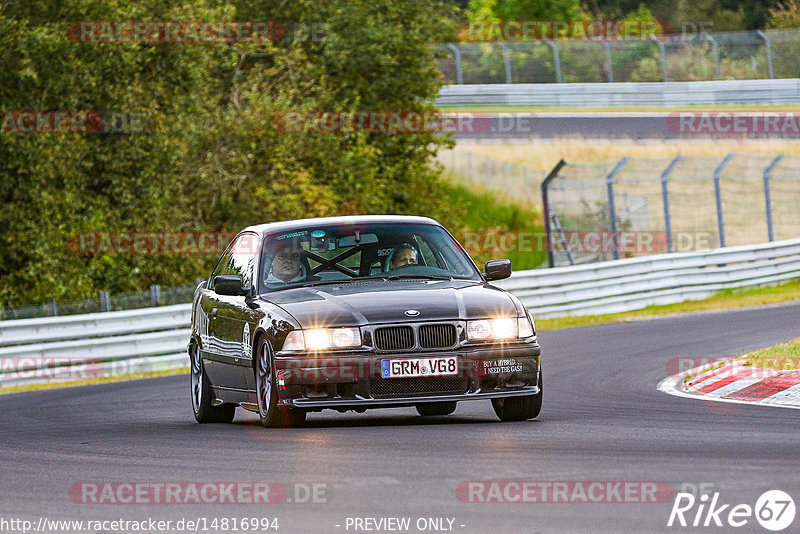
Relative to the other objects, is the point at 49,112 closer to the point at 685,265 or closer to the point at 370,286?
the point at 685,265

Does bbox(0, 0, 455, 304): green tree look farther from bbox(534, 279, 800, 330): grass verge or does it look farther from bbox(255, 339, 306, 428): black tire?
bbox(255, 339, 306, 428): black tire

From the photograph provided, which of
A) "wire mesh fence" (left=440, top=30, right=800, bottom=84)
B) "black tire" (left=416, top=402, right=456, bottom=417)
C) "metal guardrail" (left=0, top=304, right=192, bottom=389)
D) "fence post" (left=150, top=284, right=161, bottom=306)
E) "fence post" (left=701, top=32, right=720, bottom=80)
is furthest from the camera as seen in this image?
"wire mesh fence" (left=440, top=30, right=800, bottom=84)

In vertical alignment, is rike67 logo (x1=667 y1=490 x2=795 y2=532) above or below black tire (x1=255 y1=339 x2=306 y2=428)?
above

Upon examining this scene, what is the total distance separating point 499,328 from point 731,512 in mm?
3932

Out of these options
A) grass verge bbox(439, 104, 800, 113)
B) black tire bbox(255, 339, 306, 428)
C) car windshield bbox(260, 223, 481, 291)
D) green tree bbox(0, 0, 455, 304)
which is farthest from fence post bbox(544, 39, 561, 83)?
black tire bbox(255, 339, 306, 428)

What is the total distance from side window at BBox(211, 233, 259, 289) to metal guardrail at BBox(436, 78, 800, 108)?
33.5m

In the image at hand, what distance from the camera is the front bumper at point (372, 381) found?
386 inches

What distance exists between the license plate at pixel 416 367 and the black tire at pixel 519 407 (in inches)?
31.2

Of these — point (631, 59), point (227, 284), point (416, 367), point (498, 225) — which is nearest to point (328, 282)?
point (227, 284)

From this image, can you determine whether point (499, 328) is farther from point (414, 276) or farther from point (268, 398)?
point (268, 398)

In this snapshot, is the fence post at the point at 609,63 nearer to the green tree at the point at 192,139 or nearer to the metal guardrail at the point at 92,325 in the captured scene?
the green tree at the point at 192,139

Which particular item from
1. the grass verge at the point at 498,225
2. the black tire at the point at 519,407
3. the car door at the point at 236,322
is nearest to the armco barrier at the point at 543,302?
the car door at the point at 236,322

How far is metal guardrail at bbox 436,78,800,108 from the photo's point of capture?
45531 millimetres

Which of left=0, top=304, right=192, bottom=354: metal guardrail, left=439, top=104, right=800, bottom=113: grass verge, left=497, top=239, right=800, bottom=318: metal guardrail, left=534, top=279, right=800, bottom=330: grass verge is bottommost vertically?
left=534, top=279, right=800, bottom=330: grass verge
